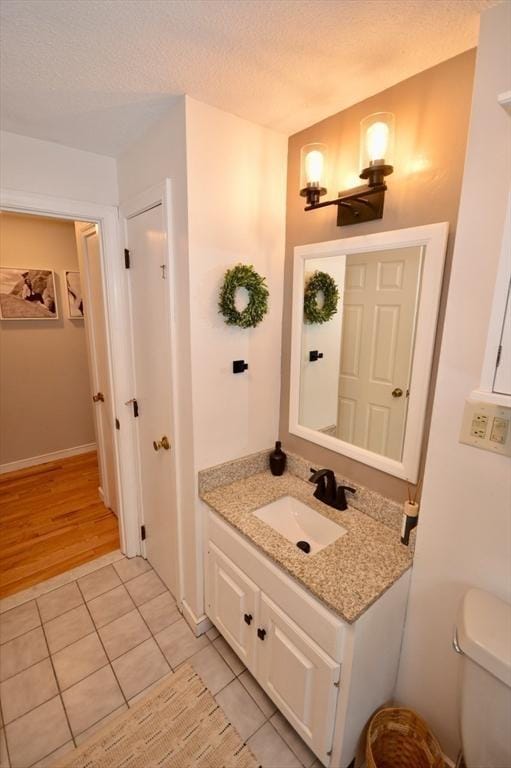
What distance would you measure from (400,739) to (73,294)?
154 inches

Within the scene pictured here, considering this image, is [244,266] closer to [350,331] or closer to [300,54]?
[350,331]

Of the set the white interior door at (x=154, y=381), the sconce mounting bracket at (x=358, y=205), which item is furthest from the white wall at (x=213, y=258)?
the sconce mounting bracket at (x=358, y=205)

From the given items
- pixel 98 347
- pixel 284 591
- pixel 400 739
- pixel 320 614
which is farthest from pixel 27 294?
pixel 400 739

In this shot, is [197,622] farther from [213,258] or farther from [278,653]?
[213,258]

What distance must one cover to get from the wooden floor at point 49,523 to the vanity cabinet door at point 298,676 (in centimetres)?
149

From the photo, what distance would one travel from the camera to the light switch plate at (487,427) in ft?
3.24

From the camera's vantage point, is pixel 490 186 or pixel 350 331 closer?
pixel 490 186

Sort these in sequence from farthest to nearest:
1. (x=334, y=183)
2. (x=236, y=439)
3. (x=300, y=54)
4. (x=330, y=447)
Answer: (x=236, y=439) < (x=330, y=447) < (x=334, y=183) < (x=300, y=54)

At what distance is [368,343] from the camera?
4.79ft

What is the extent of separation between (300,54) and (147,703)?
2483 mm

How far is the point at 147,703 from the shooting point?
1.47 metres

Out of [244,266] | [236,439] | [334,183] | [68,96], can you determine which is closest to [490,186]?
[334,183]

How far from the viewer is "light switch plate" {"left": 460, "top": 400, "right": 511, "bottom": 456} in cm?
99

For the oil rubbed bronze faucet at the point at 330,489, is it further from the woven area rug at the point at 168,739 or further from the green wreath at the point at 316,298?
the woven area rug at the point at 168,739
